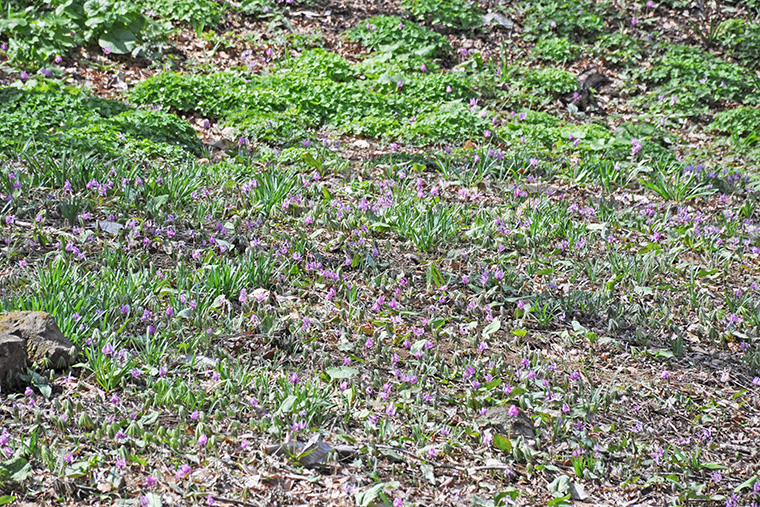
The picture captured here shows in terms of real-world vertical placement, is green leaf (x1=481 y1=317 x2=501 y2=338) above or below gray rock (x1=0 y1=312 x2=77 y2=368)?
below

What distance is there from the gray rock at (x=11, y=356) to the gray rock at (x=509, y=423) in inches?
84.4

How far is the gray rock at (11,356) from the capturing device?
308 centimetres

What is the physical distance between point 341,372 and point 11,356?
1499 millimetres

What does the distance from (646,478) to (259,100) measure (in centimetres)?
482

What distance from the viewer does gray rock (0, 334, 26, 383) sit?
3.08 m

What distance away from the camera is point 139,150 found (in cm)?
547

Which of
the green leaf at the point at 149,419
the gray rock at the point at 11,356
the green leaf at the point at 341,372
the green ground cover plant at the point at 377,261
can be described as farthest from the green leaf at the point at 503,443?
the gray rock at the point at 11,356

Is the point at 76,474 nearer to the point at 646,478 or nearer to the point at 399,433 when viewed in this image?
the point at 399,433

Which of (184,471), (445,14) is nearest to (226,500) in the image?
(184,471)

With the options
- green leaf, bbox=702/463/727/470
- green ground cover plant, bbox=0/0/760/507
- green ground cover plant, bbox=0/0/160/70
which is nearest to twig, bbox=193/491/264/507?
green ground cover plant, bbox=0/0/760/507

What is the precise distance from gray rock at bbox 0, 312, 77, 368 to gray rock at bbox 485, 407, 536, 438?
1.98m

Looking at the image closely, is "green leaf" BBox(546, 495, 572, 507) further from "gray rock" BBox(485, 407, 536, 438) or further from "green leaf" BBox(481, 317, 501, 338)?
"green leaf" BBox(481, 317, 501, 338)

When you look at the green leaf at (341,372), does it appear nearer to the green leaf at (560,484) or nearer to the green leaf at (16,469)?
the green leaf at (560,484)

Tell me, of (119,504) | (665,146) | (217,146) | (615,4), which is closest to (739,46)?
(615,4)
